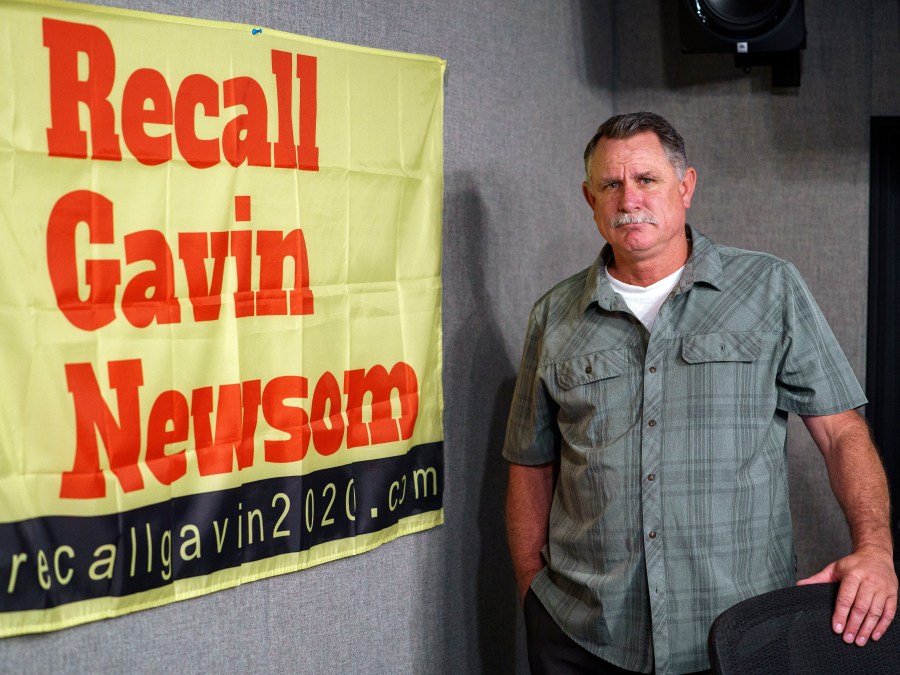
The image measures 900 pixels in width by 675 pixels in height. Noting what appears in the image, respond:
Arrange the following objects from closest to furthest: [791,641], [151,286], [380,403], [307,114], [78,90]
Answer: [791,641] → [78,90] → [151,286] → [307,114] → [380,403]

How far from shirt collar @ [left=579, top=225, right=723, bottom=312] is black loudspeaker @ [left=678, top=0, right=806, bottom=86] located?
65cm

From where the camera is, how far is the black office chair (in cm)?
125

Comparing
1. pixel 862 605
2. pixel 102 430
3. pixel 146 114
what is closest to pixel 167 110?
pixel 146 114

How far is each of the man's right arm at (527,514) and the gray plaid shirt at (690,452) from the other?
0.17m

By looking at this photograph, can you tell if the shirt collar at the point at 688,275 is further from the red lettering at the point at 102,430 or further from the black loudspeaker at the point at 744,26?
the red lettering at the point at 102,430

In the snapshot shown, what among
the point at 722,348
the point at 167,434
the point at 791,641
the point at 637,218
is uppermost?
the point at 637,218

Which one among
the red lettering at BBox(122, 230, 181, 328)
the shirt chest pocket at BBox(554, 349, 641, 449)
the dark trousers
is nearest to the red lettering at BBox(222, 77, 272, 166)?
the red lettering at BBox(122, 230, 181, 328)

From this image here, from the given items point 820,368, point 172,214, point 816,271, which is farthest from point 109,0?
point 816,271

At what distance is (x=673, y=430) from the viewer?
168 centimetres

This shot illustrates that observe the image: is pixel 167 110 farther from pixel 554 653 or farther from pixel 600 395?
pixel 554 653

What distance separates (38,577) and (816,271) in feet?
6.56

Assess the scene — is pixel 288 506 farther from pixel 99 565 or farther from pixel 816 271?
pixel 816 271

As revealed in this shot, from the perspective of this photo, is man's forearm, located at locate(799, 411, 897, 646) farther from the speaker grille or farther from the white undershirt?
the speaker grille

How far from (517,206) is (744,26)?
2.29 feet
